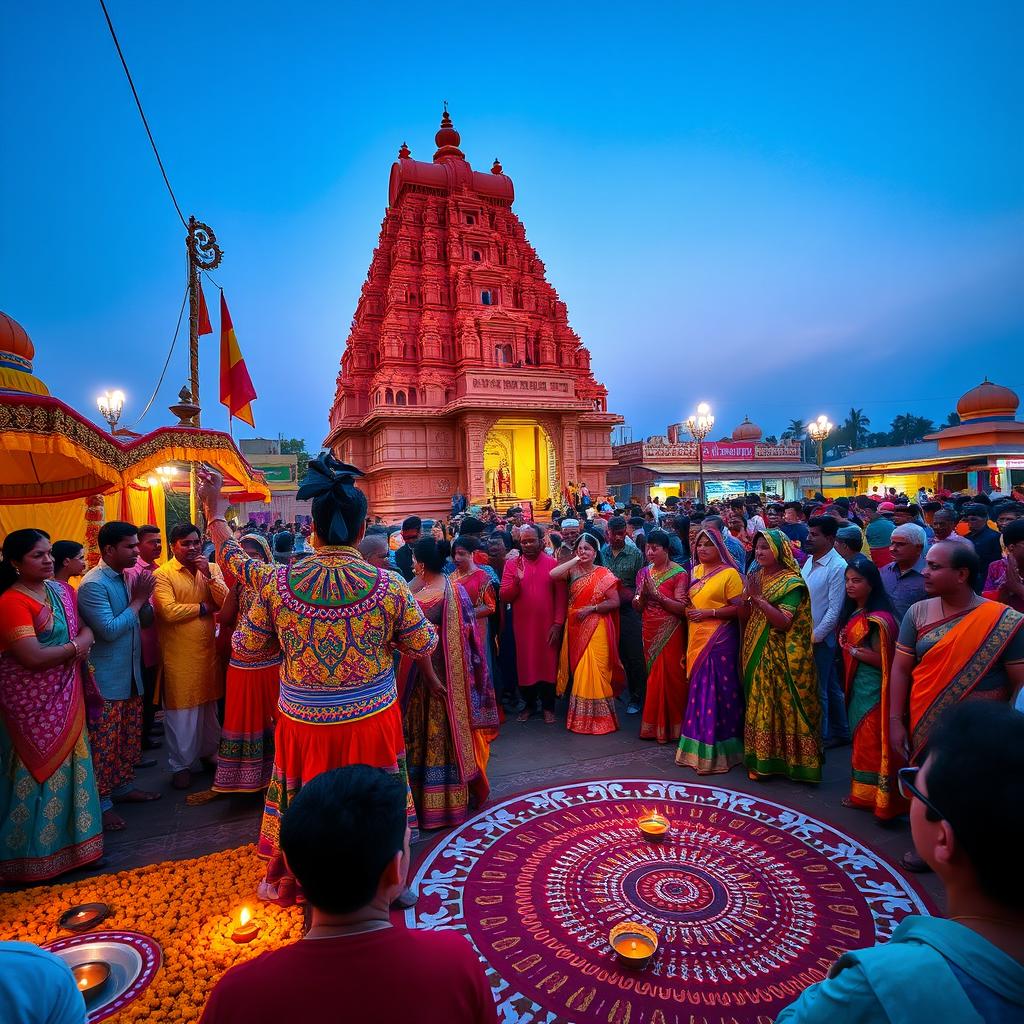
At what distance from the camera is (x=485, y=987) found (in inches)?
42.6

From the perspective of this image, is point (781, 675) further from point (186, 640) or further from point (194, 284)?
point (194, 284)

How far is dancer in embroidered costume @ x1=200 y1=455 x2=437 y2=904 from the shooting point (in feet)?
8.40

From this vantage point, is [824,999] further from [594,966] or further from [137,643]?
Answer: [137,643]

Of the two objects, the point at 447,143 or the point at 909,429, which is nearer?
the point at 447,143

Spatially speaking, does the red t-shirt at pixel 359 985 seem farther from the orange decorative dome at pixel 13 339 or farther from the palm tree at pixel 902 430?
the palm tree at pixel 902 430

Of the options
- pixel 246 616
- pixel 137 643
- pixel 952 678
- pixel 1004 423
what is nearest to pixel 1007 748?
pixel 952 678

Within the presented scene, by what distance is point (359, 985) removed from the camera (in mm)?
1009

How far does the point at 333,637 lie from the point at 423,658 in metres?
0.55

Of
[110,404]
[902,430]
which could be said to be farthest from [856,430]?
[110,404]

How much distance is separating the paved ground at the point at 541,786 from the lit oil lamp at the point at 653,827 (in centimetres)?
85

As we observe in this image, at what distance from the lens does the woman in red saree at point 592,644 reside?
17.6 feet

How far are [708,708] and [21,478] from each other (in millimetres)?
7149

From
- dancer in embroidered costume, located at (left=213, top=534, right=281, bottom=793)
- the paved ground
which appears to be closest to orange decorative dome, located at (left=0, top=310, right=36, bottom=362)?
the paved ground

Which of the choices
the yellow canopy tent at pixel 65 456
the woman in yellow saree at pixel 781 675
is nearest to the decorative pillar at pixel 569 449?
the yellow canopy tent at pixel 65 456
